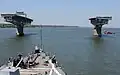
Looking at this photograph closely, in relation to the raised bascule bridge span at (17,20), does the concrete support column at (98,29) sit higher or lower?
lower

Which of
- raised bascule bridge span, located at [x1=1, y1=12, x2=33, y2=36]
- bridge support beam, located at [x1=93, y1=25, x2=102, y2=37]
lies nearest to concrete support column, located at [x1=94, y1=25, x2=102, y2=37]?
bridge support beam, located at [x1=93, y1=25, x2=102, y2=37]

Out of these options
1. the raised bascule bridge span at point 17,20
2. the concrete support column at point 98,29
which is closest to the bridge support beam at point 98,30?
the concrete support column at point 98,29

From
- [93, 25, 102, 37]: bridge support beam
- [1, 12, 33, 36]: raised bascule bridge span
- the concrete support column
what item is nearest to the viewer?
[1, 12, 33, 36]: raised bascule bridge span

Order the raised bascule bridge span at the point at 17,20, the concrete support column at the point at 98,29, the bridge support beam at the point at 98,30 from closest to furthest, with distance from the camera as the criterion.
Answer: the raised bascule bridge span at the point at 17,20 → the concrete support column at the point at 98,29 → the bridge support beam at the point at 98,30

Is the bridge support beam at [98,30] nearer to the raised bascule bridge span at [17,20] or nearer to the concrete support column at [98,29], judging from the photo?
the concrete support column at [98,29]

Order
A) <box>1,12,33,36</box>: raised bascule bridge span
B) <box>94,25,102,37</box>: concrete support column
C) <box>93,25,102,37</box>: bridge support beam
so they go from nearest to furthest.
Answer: <box>1,12,33,36</box>: raised bascule bridge span, <box>94,25,102,37</box>: concrete support column, <box>93,25,102,37</box>: bridge support beam

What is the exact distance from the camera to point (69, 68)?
4372 centimetres

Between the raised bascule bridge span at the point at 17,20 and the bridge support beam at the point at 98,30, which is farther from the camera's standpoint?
the bridge support beam at the point at 98,30

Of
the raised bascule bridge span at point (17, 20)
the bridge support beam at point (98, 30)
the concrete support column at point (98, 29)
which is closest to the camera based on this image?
the raised bascule bridge span at point (17, 20)

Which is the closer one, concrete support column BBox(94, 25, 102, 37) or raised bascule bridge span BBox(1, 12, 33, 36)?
raised bascule bridge span BBox(1, 12, 33, 36)

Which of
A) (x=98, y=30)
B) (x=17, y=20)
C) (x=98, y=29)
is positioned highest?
(x=17, y=20)

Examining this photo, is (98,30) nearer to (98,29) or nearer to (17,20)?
(98,29)

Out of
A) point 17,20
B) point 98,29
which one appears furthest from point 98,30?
point 17,20

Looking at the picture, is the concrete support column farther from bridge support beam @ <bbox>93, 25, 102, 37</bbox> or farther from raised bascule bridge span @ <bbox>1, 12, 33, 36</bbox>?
raised bascule bridge span @ <bbox>1, 12, 33, 36</bbox>
